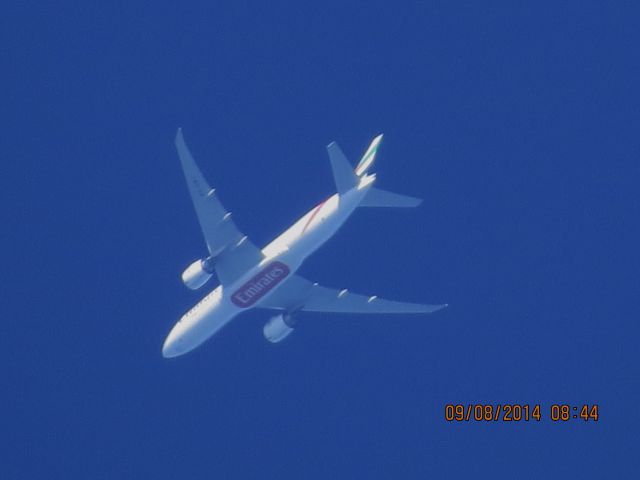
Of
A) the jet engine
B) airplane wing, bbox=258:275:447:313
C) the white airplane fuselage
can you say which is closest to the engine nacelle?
airplane wing, bbox=258:275:447:313

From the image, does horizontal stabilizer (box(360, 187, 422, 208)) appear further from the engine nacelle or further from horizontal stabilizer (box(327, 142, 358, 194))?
the engine nacelle

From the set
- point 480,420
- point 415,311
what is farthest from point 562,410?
point 415,311

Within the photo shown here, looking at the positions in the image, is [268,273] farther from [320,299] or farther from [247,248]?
[320,299]

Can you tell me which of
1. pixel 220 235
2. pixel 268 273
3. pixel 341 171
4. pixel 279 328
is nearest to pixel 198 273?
pixel 220 235

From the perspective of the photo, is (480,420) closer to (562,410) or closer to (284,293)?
(562,410)

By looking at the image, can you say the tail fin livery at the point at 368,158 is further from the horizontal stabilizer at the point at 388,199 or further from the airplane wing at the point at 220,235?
the airplane wing at the point at 220,235

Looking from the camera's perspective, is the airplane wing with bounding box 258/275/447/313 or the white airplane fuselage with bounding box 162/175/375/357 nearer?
the white airplane fuselage with bounding box 162/175/375/357
